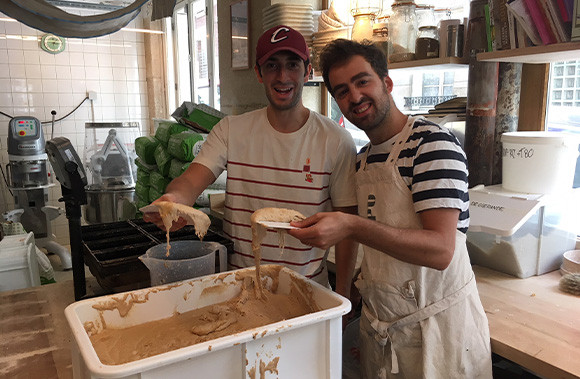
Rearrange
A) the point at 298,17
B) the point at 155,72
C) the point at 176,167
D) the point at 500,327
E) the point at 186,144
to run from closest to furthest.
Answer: the point at 500,327
the point at 298,17
the point at 186,144
the point at 176,167
the point at 155,72

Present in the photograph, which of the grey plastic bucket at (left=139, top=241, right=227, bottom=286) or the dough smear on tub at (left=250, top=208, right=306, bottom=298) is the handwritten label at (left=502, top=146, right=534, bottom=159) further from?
the grey plastic bucket at (left=139, top=241, right=227, bottom=286)

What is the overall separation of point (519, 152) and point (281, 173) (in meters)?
0.90

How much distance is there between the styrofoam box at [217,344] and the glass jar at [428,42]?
1.23 meters

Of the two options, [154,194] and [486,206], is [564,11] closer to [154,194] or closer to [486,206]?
[486,206]

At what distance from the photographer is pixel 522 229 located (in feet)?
5.32

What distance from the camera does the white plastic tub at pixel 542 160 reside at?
63.9 inches

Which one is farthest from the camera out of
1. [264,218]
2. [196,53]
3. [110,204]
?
[196,53]

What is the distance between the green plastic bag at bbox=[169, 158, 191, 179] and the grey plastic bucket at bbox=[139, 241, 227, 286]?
5.71ft

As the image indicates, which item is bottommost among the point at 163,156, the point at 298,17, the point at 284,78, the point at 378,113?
the point at 163,156

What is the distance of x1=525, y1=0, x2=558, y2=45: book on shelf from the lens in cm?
145

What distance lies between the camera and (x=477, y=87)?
1819 millimetres

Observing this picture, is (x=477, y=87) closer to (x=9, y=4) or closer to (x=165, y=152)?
(x=9, y=4)

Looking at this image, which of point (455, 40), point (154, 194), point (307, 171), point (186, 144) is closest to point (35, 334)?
point (307, 171)

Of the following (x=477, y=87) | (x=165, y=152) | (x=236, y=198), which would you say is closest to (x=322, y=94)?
(x=165, y=152)
